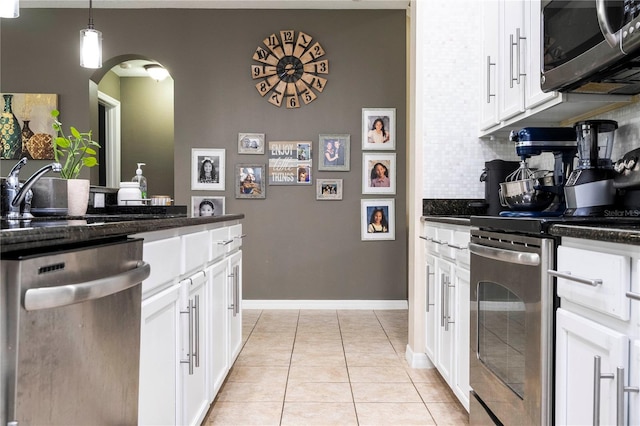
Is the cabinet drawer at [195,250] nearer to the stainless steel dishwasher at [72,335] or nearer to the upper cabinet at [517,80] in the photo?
the stainless steel dishwasher at [72,335]

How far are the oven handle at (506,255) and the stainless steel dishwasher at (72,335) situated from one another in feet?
3.45

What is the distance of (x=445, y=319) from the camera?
2500 millimetres

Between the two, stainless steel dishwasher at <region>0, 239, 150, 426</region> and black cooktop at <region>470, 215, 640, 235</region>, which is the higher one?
black cooktop at <region>470, 215, 640, 235</region>

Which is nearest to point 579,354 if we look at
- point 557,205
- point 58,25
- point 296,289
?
point 557,205

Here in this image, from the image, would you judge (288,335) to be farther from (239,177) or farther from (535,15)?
(535,15)

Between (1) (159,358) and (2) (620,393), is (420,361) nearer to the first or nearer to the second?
(1) (159,358)

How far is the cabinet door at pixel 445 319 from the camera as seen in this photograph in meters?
2.41

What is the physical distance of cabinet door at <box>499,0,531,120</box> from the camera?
237cm

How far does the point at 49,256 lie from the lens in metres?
0.83

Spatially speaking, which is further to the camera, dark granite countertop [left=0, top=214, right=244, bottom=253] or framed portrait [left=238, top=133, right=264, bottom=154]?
framed portrait [left=238, top=133, right=264, bottom=154]

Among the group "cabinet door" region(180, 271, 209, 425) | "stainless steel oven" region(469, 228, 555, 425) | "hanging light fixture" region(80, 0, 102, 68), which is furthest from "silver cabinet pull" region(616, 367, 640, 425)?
"hanging light fixture" region(80, 0, 102, 68)

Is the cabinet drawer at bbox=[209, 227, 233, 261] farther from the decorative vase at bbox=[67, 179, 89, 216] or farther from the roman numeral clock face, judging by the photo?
the roman numeral clock face

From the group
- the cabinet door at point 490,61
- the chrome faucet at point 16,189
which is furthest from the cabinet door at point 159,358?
the cabinet door at point 490,61

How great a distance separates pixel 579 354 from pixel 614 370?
0.18 metres
